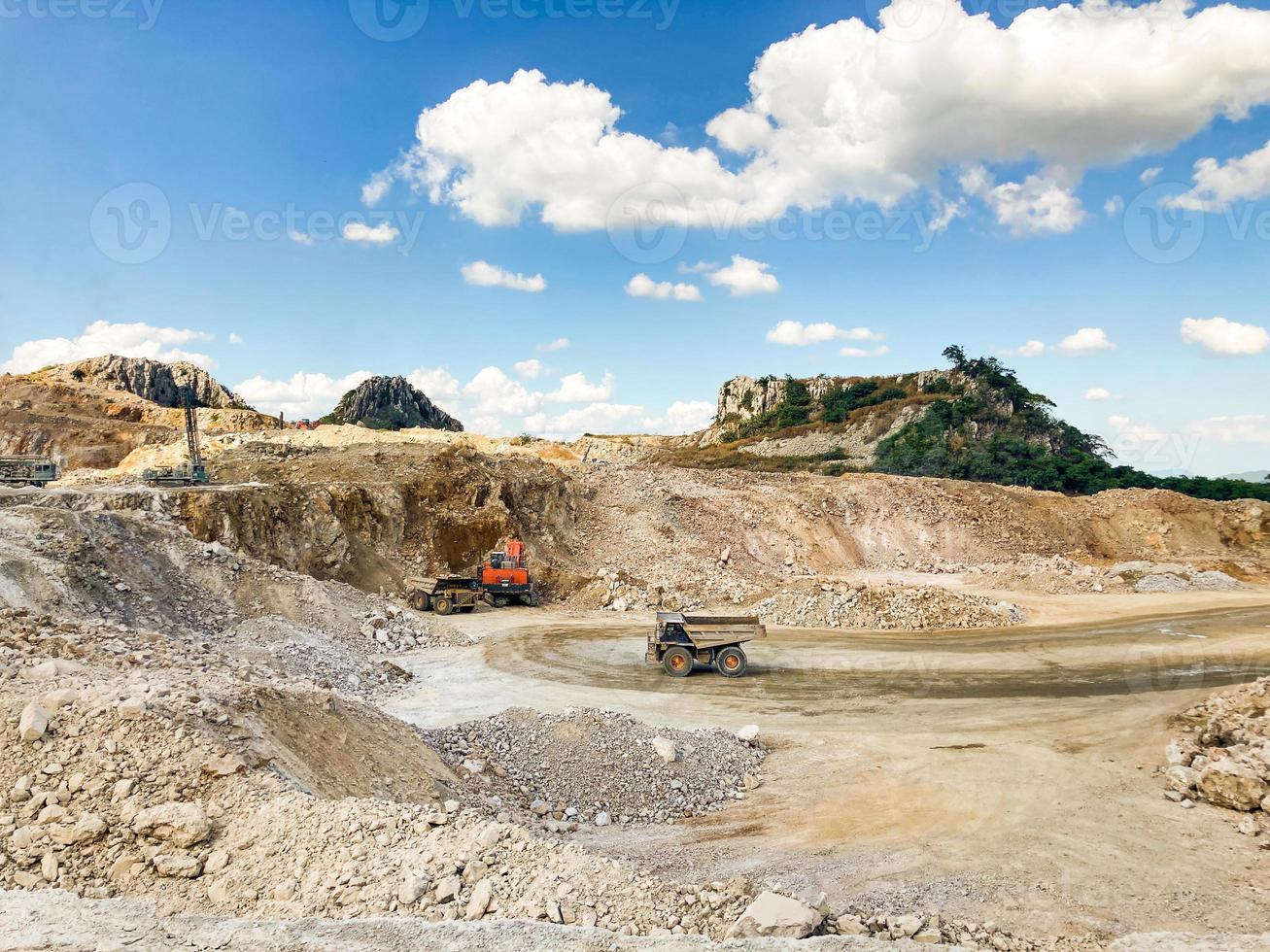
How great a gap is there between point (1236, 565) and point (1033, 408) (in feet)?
124

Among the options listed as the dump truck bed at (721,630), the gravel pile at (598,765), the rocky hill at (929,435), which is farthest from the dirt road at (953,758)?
the rocky hill at (929,435)

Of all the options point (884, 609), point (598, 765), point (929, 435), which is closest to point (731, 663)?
point (598, 765)

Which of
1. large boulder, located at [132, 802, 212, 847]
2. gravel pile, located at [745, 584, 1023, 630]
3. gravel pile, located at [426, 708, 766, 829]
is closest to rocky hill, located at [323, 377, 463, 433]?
gravel pile, located at [745, 584, 1023, 630]

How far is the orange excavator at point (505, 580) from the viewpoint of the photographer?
86.2 feet

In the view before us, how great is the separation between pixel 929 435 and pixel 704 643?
51277 mm

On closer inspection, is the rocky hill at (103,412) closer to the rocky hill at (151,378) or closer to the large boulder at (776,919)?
the rocky hill at (151,378)

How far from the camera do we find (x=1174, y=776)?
10.8m

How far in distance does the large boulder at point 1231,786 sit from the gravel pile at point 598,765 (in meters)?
6.14

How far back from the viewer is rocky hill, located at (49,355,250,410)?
71.1m

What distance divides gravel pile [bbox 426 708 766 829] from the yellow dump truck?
444 centimetres

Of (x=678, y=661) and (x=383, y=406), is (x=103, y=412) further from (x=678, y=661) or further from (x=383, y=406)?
(x=678, y=661)

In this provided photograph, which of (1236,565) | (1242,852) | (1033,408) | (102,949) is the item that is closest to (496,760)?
(102,949)

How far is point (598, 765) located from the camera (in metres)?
11.3

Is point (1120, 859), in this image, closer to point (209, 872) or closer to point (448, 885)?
point (448, 885)
